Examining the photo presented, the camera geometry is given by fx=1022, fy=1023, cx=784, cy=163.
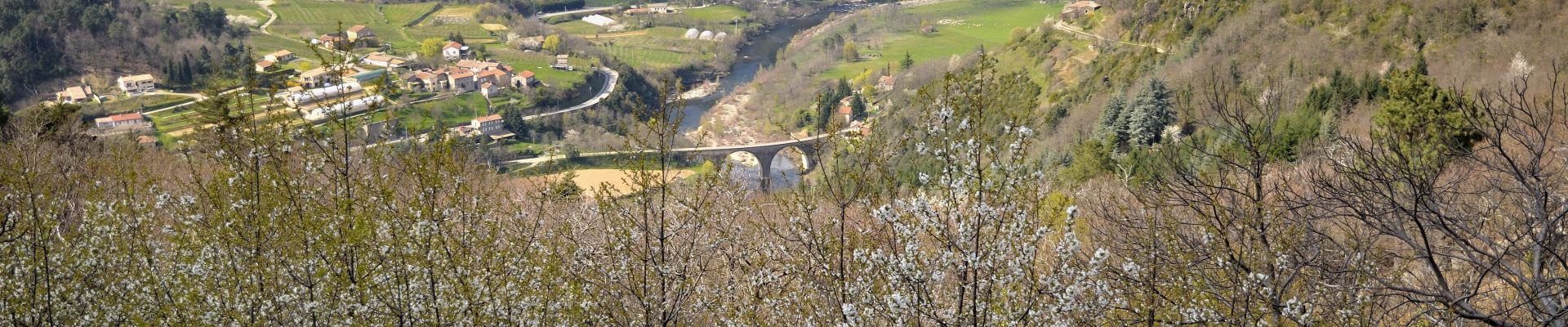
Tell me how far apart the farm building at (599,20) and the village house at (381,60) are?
25.3 m

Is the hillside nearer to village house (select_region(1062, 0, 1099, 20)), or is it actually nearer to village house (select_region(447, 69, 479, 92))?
village house (select_region(1062, 0, 1099, 20))

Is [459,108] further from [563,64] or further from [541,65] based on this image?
[563,64]

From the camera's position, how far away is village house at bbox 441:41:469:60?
2835 inches

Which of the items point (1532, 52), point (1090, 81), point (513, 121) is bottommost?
point (513, 121)

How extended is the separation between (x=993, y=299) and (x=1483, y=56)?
30983 mm

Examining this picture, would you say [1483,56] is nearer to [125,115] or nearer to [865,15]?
[125,115]

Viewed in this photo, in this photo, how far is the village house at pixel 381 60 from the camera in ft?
219

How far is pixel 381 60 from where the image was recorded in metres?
67.6

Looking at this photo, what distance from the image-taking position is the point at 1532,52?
28609 mm

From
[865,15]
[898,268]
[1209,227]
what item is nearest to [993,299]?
[898,268]

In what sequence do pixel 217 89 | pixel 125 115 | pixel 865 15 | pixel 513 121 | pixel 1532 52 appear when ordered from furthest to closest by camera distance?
1. pixel 865 15
2. pixel 513 121
3. pixel 125 115
4. pixel 1532 52
5. pixel 217 89

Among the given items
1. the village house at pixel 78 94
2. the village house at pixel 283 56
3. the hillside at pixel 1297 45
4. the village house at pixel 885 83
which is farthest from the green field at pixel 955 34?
the village house at pixel 78 94

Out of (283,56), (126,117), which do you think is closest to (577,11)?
(283,56)

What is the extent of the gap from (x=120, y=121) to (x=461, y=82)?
1876 cm
